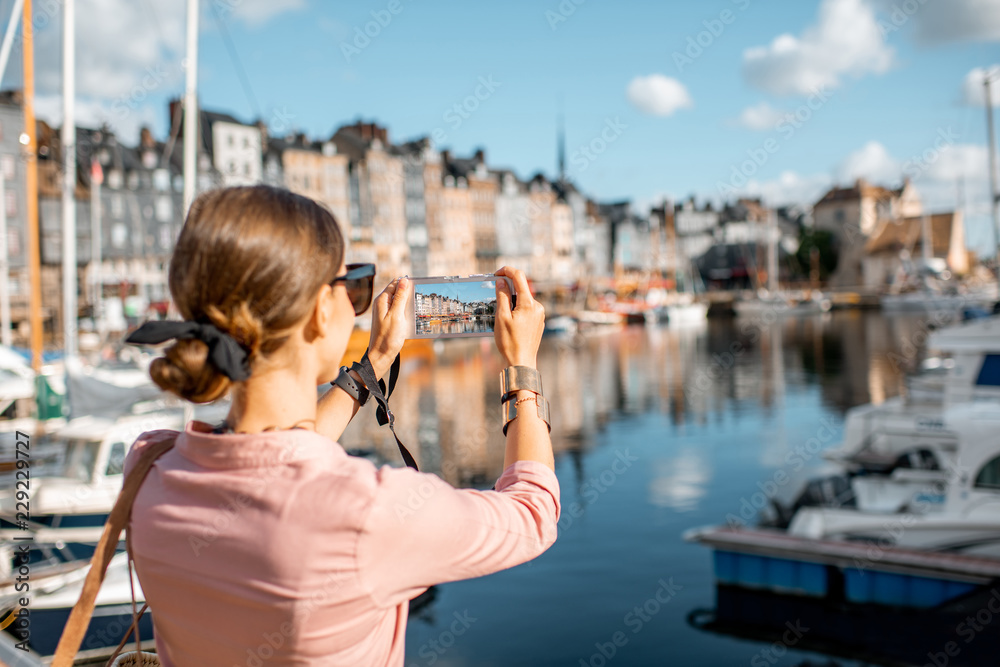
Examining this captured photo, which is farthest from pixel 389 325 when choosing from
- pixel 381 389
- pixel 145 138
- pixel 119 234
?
pixel 145 138

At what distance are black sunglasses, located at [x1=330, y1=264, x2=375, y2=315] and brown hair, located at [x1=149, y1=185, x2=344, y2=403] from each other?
0.09m

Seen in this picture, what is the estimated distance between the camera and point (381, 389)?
193 centimetres

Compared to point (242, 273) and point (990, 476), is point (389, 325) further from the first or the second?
point (990, 476)

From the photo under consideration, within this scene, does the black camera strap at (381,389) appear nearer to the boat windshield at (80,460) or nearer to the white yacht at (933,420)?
the boat windshield at (80,460)

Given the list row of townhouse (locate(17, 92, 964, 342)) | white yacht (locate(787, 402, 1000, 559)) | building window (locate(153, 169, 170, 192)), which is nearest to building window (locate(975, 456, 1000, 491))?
white yacht (locate(787, 402, 1000, 559))

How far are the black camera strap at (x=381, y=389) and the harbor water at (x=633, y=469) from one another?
1.27ft

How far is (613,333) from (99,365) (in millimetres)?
55872

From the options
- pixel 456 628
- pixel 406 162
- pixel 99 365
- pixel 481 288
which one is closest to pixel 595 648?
pixel 456 628

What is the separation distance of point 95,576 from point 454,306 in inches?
32.3

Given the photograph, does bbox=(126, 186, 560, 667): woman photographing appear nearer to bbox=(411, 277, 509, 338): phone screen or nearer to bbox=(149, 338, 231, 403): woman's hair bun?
bbox=(149, 338, 231, 403): woman's hair bun

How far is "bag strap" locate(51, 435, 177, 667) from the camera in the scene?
139 cm

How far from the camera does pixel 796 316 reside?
88.6m

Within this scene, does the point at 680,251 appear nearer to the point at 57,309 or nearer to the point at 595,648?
the point at 57,309

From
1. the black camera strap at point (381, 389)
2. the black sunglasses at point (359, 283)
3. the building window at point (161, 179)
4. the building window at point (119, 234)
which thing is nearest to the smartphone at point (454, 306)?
the black camera strap at point (381, 389)
